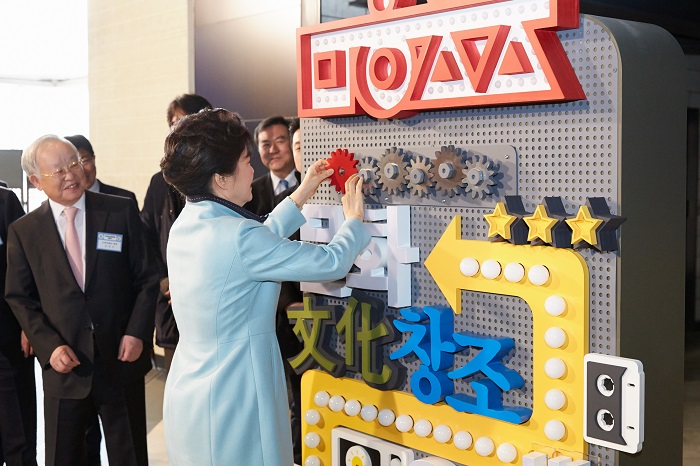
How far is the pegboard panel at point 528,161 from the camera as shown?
2049mm

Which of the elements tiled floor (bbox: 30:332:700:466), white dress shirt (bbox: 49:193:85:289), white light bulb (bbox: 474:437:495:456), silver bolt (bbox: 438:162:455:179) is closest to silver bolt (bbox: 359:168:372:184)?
silver bolt (bbox: 438:162:455:179)

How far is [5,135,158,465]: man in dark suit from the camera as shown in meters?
3.25

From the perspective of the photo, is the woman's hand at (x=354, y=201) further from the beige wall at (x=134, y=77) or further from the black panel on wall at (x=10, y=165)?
the black panel on wall at (x=10, y=165)

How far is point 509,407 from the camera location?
2328mm

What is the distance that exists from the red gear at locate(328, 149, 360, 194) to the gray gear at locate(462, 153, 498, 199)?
0.48 metres

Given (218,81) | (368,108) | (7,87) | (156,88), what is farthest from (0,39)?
(368,108)

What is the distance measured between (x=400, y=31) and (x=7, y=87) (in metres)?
8.18

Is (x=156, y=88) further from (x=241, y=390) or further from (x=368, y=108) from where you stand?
(x=241, y=390)

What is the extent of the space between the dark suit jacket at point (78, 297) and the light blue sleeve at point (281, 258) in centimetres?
135

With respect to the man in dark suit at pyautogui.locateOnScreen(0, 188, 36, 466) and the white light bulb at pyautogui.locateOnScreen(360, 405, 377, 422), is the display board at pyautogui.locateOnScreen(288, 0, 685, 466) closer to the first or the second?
the white light bulb at pyautogui.locateOnScreen(360, 405, 377, 422)

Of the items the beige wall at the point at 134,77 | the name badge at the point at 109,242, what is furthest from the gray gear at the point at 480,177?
the beige wall at the point at 134,77

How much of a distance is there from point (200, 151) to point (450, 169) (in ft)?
2.36

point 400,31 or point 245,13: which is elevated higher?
point 245,13

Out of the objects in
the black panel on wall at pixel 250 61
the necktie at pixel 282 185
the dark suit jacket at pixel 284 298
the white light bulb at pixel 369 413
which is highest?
the black panel on wall at pixel 250 61
